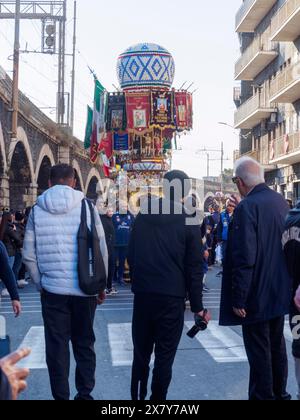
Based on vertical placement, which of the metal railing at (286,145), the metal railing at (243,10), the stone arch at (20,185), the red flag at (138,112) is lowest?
the stone arch at (20,185)

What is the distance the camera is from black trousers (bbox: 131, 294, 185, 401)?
541cm

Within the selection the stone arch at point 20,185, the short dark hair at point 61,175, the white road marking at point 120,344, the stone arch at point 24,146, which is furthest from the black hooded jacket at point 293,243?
the stone arch at point 20,185

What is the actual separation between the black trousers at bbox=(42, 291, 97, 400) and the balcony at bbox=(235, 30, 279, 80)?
105 feet

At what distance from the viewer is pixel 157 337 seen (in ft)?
18.1

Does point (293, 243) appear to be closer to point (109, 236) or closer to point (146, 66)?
point (109, 236)

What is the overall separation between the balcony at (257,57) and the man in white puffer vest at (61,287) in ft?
105

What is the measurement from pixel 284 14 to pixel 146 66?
6384 mm

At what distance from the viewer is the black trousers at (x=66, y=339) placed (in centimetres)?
554

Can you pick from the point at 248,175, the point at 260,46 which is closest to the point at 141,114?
the point at 260,46

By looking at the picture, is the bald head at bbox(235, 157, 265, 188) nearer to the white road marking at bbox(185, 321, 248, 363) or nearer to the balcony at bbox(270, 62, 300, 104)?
the white road marking at bbox(185, 321, 248, 363)

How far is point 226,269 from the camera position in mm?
Result: 5590

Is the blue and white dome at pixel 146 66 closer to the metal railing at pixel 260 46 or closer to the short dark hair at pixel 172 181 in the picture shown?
the metal railing at pixel 260 46

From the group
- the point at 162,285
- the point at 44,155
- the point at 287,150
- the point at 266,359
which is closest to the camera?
the point at 266,359
